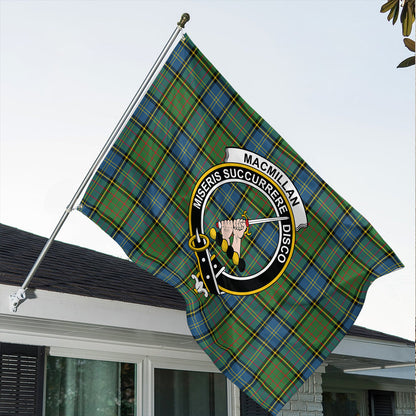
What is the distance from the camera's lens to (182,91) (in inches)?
197

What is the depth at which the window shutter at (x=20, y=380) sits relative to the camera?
601 cm

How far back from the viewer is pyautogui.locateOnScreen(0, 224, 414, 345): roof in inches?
238

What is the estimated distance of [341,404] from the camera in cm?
1180

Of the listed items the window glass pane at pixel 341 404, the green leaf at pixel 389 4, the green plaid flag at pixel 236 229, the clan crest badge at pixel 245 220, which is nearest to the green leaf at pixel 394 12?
the green leaf at pixel 389 4

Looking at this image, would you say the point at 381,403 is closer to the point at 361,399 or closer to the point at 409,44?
the point at 361,399

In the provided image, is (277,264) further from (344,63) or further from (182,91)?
(344,63)

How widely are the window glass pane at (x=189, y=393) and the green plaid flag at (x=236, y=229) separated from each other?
2773 mm

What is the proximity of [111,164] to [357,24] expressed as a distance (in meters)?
15.9

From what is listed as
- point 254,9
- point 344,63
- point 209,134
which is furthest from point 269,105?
point 209,134

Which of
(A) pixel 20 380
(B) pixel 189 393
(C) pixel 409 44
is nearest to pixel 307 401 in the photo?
(B) pixel 189 393

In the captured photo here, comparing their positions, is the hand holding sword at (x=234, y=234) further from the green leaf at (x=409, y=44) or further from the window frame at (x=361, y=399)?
the window frame at (x=361, y=399)

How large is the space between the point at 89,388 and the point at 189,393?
4.22ft

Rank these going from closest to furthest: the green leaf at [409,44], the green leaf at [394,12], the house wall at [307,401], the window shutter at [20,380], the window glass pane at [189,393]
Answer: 1. the green leaf at [409,44]
2. the green leaf at [394,12]
3. the window shutter at [20,380]
4. the window glass pane at [189,393]
5. the house wall at [307,401]

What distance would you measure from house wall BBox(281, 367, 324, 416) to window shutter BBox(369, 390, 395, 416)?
9.88ft
